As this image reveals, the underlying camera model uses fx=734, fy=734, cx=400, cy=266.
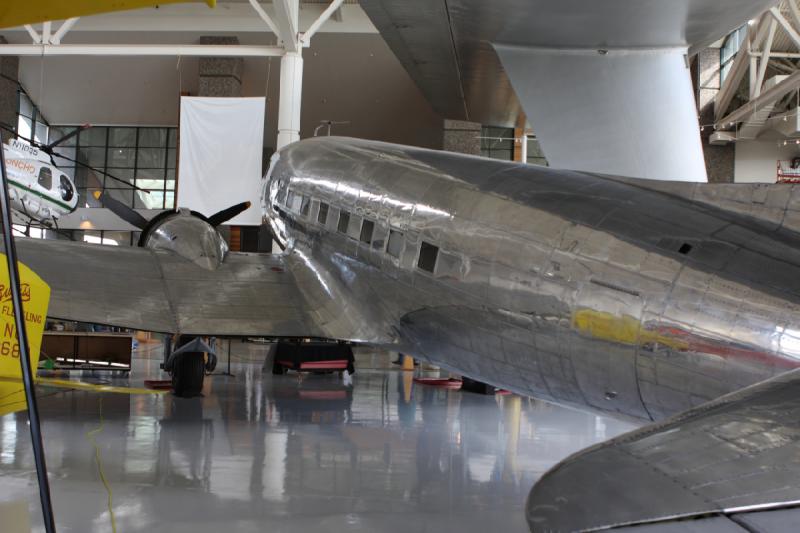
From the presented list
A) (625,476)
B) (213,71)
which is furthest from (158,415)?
(213,71)

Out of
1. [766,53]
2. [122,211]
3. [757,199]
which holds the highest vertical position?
[766,53]

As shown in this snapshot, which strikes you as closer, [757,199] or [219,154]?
[757,199]

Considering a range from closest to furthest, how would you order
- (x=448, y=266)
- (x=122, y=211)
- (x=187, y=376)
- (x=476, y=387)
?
(x=448, y=266), (x=187, y=376), (x=122, y=211), (x=476, y=387)

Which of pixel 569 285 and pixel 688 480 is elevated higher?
pixel 569 285

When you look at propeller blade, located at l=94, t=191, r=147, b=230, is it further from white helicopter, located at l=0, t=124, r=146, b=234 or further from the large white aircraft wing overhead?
white helicopter, located at l=0, t=124, r=146, b=234

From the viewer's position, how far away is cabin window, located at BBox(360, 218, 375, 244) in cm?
775

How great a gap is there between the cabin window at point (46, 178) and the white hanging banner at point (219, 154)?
7493 mm

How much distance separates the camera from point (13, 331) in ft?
14.3

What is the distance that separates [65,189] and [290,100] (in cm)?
1080

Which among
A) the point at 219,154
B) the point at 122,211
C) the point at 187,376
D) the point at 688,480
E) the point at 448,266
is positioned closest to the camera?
the point at 688,480

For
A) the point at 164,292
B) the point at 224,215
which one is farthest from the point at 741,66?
the point at 164,292

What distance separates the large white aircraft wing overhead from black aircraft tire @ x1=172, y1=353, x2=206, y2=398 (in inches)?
229

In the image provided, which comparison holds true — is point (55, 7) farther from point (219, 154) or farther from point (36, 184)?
point (36, 184)

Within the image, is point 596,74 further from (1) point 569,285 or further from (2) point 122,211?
(2) point 122,211
